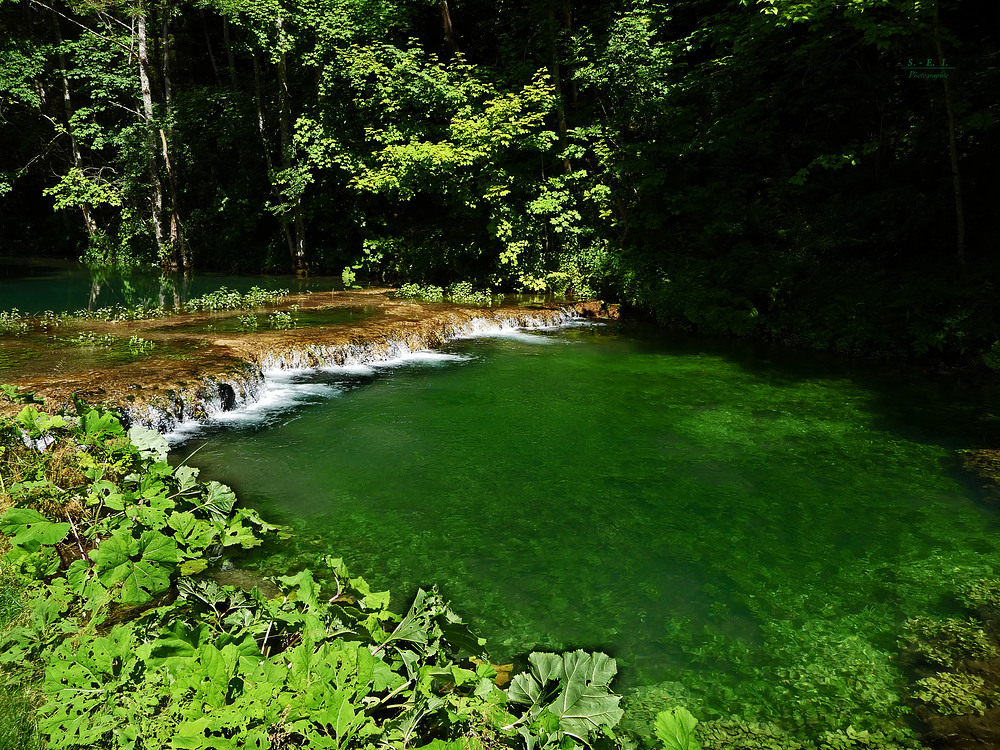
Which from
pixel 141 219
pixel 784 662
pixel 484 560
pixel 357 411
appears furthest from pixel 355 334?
pixel 141 219

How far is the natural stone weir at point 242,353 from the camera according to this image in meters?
6.84

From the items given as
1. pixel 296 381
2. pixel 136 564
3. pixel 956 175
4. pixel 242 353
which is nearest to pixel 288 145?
pixel 242 353

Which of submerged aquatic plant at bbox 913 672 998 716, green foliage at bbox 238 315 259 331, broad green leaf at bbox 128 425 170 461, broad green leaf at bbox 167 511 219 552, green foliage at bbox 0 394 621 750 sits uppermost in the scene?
green foliage at bbox 238 315 259 331

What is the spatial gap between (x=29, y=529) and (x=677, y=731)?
10.1 ft

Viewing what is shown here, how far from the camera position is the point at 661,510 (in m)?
5.45

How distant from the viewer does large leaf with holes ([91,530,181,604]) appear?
2.64m

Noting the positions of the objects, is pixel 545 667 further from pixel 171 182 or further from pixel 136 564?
pixel 171 182

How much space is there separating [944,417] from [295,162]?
2050 centimetres

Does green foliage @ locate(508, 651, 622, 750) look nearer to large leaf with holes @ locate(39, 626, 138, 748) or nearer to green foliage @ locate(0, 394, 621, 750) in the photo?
green foliage @ locate(0, 394, 621, 750)

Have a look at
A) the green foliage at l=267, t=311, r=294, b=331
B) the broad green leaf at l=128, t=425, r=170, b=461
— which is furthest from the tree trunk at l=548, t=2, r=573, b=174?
the broad green leaf at l=128, t=425, r=170, b=461

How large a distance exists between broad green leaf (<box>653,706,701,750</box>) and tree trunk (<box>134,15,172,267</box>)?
25890 millimetres

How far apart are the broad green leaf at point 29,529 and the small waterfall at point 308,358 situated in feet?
14.1

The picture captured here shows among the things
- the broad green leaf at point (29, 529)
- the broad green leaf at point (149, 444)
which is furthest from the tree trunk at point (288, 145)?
the broad green leaf at point (29, 529)

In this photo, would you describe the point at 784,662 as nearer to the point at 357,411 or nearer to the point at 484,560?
the point at 484,560
